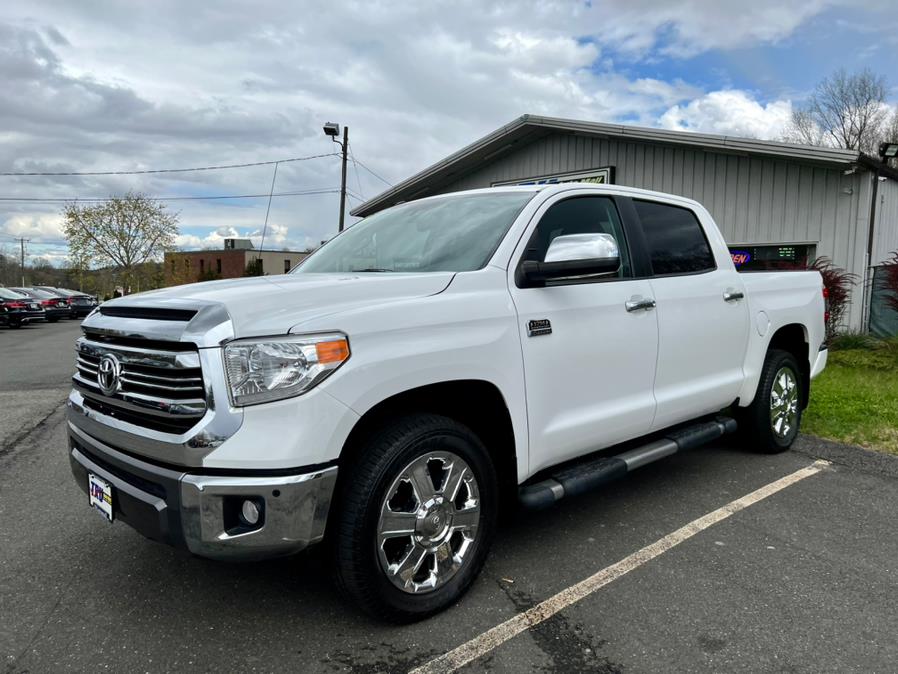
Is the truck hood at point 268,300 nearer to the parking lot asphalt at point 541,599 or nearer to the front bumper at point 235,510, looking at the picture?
the front bumper at point 235,510

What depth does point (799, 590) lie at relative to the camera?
3.08m

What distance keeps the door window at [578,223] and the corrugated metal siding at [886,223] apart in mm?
9672

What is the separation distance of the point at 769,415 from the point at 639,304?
205cm

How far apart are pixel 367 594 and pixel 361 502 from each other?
395 millimetres

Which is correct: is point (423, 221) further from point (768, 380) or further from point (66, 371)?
point (66, 371)

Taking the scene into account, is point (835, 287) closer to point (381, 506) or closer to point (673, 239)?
point (673, 239)

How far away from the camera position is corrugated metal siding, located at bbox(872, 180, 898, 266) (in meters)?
11.4

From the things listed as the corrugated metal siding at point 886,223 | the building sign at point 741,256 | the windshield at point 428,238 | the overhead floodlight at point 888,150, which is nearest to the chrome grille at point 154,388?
the windshield at point 428,238

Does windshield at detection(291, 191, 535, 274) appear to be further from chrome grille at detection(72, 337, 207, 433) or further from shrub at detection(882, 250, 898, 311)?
shrub at detection(882, 250, 898, 311)

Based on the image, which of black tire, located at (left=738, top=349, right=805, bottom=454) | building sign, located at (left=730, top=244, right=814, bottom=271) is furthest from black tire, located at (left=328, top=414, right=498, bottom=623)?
building sign, located at (left=730, top=244, right=814, bottom=271)

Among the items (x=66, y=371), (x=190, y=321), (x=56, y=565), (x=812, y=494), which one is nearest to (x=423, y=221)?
(x=190, y=321)

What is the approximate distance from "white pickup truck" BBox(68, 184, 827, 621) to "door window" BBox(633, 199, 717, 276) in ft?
0.06

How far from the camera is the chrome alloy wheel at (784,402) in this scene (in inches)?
198

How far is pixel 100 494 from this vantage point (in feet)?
9.14
